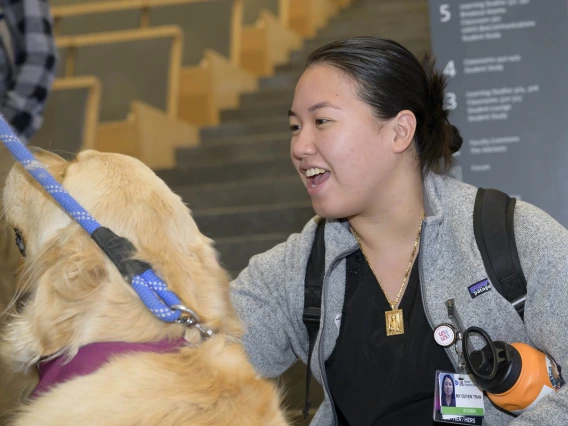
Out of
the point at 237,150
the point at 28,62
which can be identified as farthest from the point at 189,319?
the point at 237,150

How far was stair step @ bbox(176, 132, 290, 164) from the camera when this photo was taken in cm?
511

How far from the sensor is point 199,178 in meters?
5.07

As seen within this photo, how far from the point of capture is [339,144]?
74.9 inches

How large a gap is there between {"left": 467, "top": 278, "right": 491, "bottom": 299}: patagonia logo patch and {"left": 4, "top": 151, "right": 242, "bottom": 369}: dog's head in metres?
0.61

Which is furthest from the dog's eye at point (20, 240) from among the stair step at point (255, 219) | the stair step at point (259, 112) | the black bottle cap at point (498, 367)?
the stair step at point (259, 112)

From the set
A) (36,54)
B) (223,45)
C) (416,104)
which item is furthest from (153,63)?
(416,104)

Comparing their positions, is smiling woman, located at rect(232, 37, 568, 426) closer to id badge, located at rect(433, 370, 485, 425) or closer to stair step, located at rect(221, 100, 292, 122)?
id badge, located at rect(433, 370, 485, 425)

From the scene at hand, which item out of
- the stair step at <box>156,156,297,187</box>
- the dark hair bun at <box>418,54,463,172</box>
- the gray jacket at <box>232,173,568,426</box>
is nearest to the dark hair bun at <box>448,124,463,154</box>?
the dark hair bun at <box>418,54,463,172</box>

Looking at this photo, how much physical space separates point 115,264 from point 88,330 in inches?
5.6

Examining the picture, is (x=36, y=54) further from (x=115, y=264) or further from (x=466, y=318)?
(x=466, y=318)

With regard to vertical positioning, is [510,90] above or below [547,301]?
above

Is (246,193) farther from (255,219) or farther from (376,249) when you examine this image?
(376,249)

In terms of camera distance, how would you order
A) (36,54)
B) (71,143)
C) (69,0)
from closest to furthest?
(36,54)
(71,143)
(69,0)

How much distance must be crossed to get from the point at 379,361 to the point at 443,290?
0.26 meters
